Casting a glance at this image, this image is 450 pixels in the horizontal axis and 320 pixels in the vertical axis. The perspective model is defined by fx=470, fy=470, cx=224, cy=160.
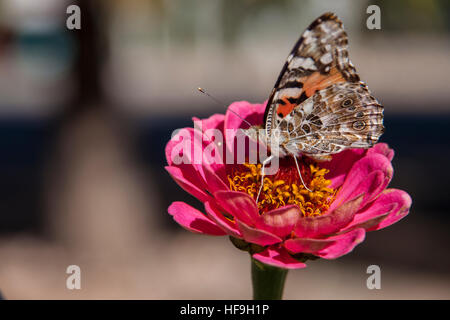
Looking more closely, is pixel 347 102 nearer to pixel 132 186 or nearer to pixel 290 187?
pixel 290 187

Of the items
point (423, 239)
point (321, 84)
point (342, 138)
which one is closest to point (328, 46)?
point (321, 84)

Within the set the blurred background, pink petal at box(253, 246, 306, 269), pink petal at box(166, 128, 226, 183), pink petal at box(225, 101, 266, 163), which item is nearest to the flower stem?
pink petal at box(253, 246, 306, 269)

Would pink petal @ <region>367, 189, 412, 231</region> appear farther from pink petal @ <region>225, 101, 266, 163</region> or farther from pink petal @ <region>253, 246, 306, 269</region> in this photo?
pink petal @ <region>225, 101, 266, 163</region>

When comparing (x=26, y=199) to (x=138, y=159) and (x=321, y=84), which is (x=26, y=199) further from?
(x=321, y=84)

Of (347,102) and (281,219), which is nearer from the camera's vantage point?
(281,219)

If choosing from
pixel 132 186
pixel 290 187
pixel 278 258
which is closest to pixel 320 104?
pixel 290 187

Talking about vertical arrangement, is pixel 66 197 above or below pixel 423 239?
above

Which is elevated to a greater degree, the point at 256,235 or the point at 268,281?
the point at 256,235
